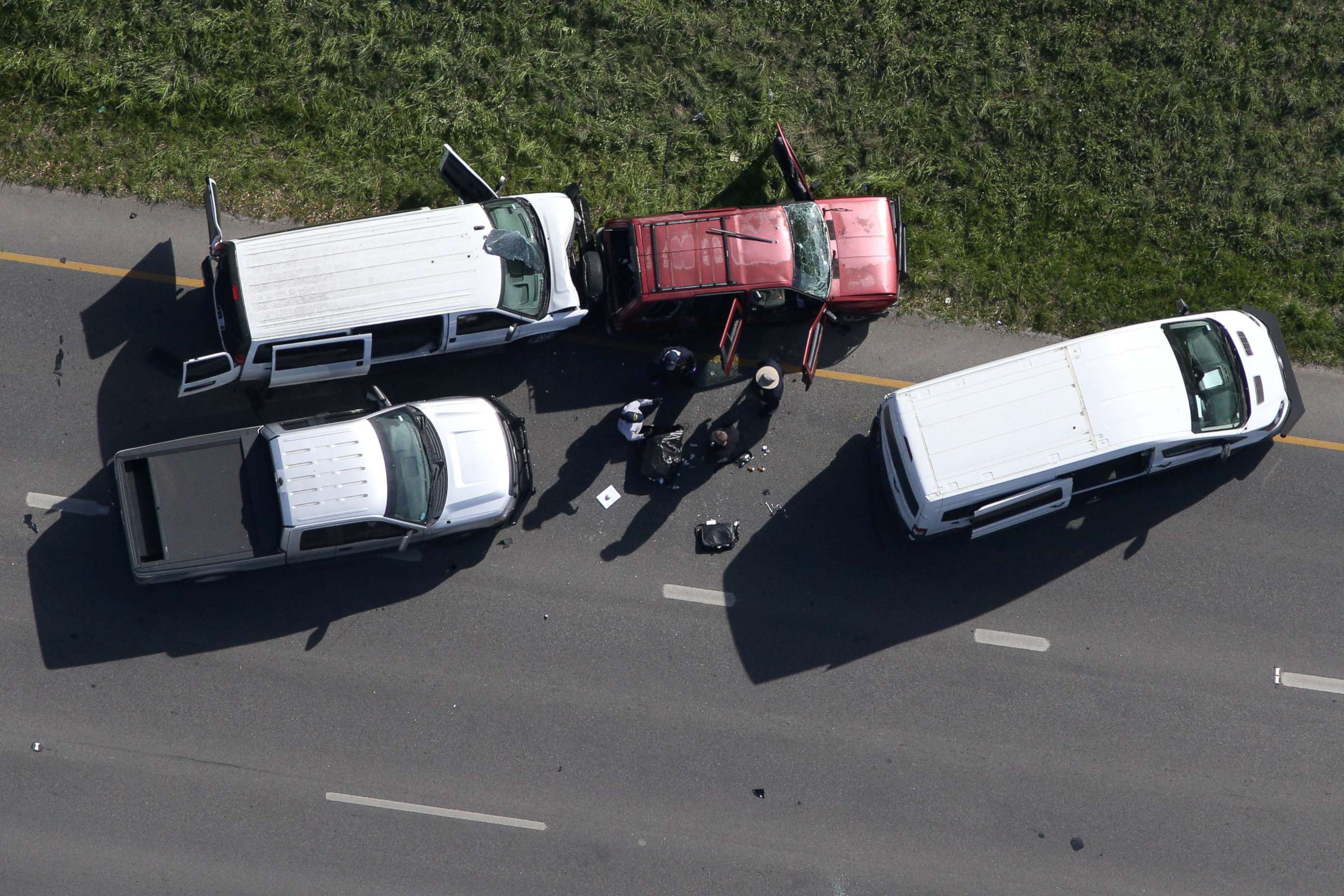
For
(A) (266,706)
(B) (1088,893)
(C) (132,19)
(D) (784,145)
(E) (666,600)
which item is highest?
(C) (132,19)

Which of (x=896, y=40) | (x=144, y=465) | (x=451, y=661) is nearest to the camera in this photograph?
(x=144, y=465)

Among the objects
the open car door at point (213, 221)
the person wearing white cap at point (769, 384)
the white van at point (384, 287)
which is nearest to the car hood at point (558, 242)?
the white van at point (384, 287)

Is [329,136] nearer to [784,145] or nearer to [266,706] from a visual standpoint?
[784,145]

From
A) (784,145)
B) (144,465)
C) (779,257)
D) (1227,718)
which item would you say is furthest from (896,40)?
(144,465)

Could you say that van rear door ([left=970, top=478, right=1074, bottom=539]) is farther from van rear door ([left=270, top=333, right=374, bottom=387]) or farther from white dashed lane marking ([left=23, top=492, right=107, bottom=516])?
white dashed lane marking ([left=23, top=492, right=107, bottom=516])

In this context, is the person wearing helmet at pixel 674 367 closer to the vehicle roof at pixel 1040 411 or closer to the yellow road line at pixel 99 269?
the vehicle roof at pixel 1040 411

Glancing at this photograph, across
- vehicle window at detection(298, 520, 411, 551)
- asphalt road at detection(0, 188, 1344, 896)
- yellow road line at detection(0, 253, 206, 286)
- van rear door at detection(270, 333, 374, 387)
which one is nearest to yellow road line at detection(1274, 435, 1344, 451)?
asphalt road at detection(0, 188, 1344, 896)
